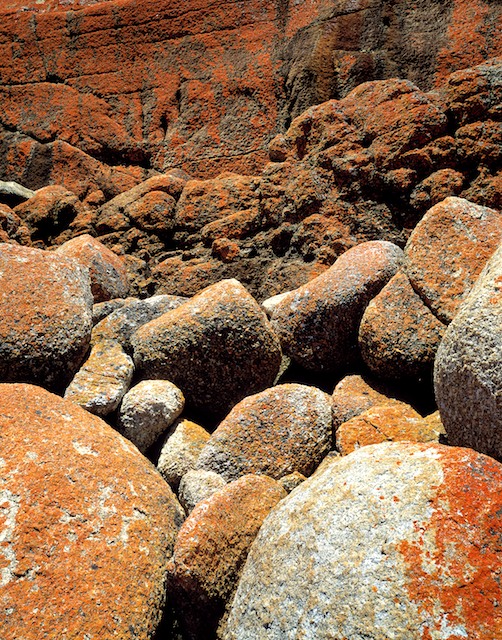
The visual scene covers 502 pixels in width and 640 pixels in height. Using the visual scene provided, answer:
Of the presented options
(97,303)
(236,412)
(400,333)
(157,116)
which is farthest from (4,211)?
(400,333)

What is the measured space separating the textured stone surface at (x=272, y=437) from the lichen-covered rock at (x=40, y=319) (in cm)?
72

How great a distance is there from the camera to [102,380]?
2.62 m

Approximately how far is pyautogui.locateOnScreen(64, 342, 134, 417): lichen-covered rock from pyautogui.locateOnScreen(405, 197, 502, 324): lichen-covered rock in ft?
4.14

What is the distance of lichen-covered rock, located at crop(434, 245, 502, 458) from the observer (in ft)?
5.50

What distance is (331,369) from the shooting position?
2746 millimetres

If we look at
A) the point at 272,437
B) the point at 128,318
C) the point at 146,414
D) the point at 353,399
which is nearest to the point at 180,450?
the point at 146,414

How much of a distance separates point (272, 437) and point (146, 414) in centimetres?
53

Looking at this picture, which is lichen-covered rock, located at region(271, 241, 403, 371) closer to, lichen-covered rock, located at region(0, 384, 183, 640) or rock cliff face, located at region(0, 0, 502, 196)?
lichen-covered rock, located at region(0, 384, 183, 640)

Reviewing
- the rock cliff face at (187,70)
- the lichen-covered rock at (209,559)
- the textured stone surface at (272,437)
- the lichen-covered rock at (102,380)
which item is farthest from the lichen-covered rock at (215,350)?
the rock cliff face at (187,70)

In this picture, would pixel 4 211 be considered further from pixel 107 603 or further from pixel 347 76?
pixel 107 603

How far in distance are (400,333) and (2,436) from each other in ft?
4.77

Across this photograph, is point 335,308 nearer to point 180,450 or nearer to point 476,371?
point 180,450

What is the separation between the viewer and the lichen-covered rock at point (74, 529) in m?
1.61

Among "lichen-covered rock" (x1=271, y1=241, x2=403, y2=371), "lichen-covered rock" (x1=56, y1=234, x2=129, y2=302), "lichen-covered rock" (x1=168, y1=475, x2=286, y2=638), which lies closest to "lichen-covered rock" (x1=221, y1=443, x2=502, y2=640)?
"lichen-covered rock" (x1=168, y1=475, x2=286, y2=638)
